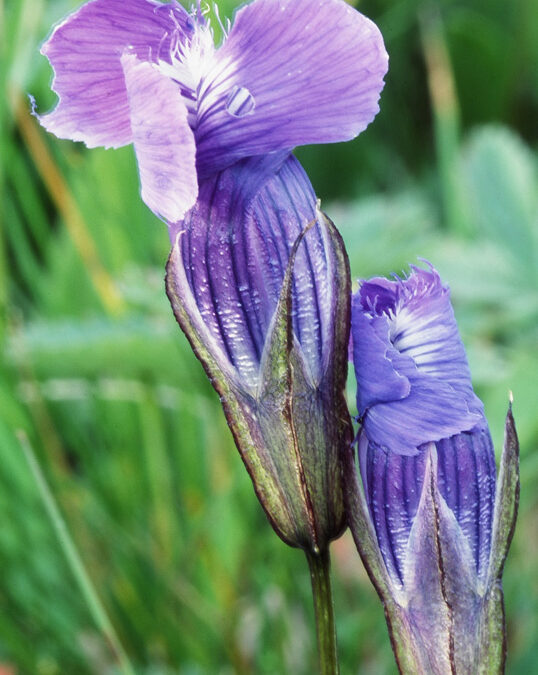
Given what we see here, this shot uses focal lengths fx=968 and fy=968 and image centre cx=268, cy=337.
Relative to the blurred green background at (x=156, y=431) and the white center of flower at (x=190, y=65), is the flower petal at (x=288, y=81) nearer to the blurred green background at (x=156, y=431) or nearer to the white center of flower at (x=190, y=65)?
the white center of flower at (x=190, y=65)

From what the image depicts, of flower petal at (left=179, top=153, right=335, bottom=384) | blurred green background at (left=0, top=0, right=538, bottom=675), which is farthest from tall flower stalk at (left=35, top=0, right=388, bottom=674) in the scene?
blurred green background at (left=0, top=0, right=538, bottom=675)

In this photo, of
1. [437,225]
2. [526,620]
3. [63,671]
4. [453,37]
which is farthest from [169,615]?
[453,37]

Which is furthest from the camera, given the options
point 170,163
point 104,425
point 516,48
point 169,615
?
point 516,48

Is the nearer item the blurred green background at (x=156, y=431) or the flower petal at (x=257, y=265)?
the flower petal at (x=257, y=265)

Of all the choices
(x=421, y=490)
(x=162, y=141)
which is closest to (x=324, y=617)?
(x=421, y=490)

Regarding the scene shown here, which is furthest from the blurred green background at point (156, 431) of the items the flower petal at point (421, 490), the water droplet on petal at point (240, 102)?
the water droplet on petal at point (240, 102)

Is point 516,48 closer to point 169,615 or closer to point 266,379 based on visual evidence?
point 169,615

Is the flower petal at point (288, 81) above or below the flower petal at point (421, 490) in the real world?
above
